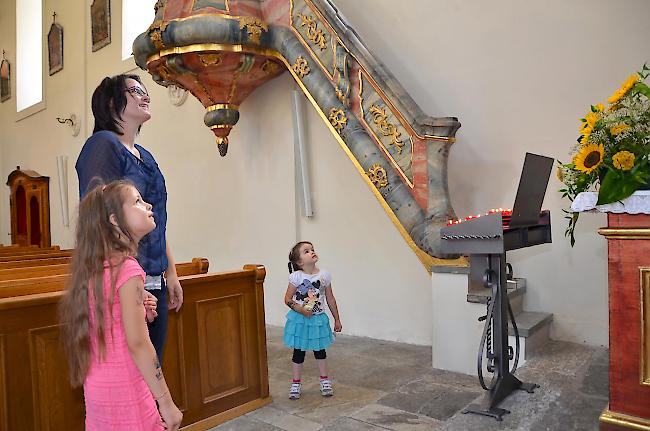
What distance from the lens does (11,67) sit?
1269cm

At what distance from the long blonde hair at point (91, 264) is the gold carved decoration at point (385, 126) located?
2.65 metres

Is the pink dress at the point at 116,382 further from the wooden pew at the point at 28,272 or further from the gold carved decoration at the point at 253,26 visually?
the gold carved decoration at the point at 253,26

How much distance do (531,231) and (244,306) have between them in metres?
1.75

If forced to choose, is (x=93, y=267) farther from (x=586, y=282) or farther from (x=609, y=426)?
(x=586, y=282)

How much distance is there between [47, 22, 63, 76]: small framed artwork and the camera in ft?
34.9

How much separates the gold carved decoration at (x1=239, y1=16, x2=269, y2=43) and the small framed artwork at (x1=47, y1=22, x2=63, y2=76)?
705 centimetres

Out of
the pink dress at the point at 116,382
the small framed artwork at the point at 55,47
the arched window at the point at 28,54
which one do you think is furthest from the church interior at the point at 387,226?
the arched window at the point at 28,54

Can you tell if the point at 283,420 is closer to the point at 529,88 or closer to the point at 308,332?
the point at 308,332

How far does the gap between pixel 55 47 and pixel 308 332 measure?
9847 mm

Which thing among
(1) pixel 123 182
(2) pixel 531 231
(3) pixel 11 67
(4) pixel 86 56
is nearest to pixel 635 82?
(2) pixel 531 231

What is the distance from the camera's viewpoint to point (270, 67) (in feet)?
18.4

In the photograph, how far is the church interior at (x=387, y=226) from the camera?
103 inches

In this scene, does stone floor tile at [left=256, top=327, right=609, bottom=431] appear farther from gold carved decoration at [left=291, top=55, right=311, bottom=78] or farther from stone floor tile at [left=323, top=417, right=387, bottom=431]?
gold carved decoration at [left=291, top=55, right=311, bottom=78]

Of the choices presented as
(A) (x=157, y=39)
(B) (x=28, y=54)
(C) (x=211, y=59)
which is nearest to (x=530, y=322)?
(C) (x=211, y=59)
